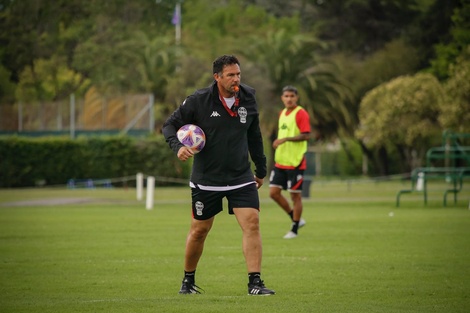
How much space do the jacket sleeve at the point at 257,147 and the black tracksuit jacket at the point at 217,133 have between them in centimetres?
15

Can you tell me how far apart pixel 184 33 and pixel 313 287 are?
234 ft

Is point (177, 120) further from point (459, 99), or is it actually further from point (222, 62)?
point (459, 99)

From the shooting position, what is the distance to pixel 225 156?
10.7 m

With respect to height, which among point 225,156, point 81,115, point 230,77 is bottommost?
point 225,156

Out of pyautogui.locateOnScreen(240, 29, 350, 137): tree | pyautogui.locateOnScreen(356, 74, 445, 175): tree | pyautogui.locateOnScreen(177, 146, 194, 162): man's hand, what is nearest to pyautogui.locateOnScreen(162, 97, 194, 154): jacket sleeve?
pyautogui.locateOnScreen(177, 146, 194, 162): man's hand

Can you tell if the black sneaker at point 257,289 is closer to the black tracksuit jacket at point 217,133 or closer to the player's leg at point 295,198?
the black tracksuit jacket at point 217,133

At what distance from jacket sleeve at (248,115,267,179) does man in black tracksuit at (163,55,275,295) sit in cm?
13

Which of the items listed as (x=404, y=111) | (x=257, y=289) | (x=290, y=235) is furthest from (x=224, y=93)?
(x=404, y=111)

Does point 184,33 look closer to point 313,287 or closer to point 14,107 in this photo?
point 14,107

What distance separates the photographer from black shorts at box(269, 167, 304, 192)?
1956cm

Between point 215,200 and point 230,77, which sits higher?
point 230,77

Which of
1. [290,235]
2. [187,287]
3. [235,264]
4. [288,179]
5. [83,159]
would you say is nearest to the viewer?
[187,287]

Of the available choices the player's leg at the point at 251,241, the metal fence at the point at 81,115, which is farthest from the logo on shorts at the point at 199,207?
the metal fence at the point at 81,115

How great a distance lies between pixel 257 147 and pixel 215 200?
2.65 feet
